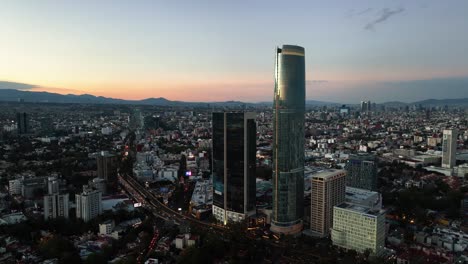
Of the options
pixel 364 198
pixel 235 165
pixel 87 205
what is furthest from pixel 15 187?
pixel 364 198

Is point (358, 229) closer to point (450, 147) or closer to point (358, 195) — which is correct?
point (358, 195)

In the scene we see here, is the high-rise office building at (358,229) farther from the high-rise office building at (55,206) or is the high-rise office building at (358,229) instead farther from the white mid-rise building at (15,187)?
the white mid-rise building at (15,187)

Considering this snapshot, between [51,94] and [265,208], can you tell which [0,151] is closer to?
[265,208]

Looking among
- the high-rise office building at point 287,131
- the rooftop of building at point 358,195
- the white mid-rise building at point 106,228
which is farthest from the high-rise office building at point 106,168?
the rooftop of building at point 358,195

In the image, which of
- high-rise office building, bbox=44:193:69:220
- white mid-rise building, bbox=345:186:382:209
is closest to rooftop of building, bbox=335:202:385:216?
white mid-rise building, bbox=345:186:382:209

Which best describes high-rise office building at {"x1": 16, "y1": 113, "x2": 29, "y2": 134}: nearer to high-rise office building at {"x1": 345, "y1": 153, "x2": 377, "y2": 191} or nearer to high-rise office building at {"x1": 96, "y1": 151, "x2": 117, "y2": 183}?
high-rise office building at {"x1": 96, "y1": 151, "x2": 117, "y2": 183}
